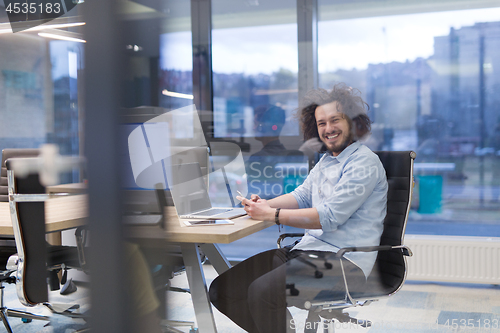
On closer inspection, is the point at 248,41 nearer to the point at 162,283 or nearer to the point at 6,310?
the point at 6,310

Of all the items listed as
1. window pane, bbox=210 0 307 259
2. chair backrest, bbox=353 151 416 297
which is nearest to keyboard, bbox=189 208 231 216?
window pane, bbox=210 0 307 259

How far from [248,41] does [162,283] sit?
233 cm

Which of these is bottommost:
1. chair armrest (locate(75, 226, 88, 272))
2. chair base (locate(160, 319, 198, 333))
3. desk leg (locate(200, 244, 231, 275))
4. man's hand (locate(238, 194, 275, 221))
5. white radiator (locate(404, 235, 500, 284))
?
white radiator (locate(404, 235, 500, 284))

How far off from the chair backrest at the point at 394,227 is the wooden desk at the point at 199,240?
453 mm

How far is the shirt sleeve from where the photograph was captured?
5.32 feet

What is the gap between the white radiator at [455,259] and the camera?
2.88 metres

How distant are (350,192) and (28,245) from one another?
1.14 meters

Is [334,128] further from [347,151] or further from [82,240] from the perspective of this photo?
[82,240]

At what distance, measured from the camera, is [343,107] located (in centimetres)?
182

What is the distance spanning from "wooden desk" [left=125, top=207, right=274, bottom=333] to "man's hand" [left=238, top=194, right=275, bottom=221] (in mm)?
25

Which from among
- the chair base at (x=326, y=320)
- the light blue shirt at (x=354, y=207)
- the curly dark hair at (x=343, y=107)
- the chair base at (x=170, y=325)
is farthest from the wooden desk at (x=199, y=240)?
the curly dark hair at (x=343, y=107)

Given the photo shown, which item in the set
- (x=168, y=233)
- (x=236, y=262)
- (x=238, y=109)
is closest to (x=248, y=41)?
(x=238, y=109)

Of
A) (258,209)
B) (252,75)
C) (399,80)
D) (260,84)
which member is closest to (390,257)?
(258,209)

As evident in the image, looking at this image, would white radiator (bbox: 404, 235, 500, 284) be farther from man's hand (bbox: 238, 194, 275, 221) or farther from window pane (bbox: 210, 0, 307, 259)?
man's hand (bbox: 238, 194, 275, 221)
